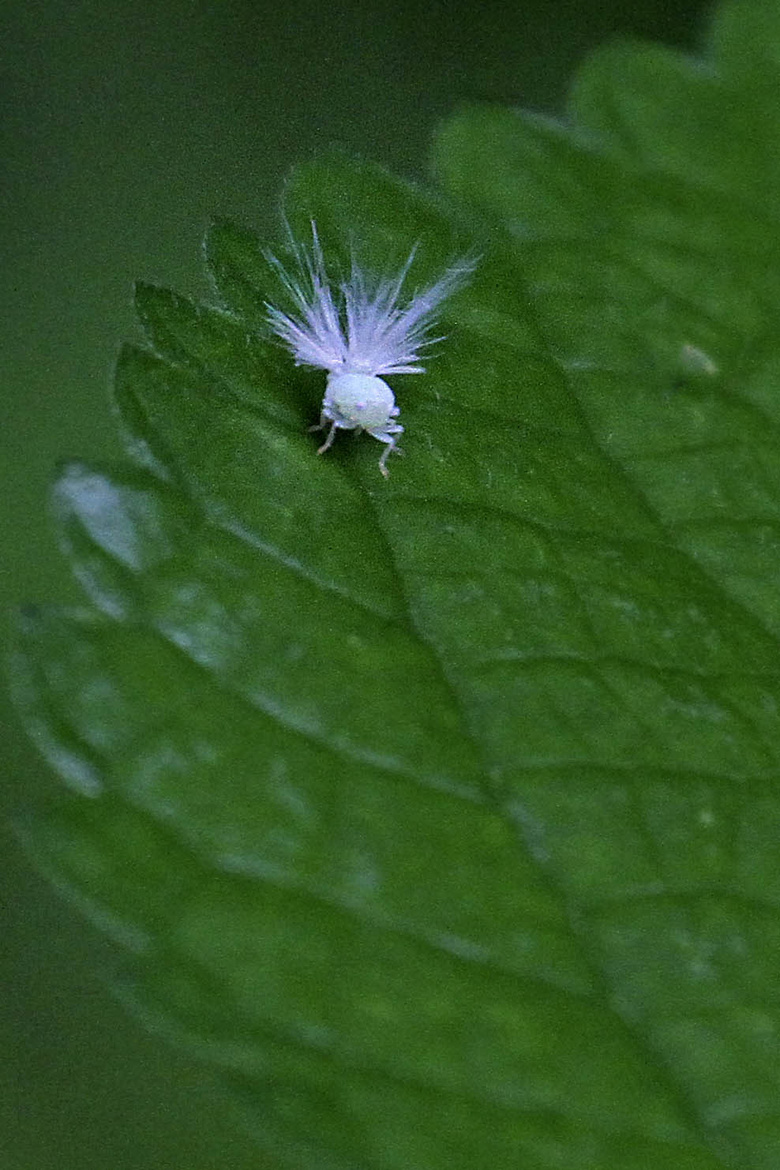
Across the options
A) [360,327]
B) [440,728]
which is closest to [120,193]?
[360,327]

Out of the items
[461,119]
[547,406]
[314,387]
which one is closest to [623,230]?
[461,119]

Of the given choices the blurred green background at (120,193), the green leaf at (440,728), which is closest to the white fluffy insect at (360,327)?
the green leaf at (440,728)

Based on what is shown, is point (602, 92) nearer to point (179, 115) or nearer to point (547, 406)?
point (547, 406)

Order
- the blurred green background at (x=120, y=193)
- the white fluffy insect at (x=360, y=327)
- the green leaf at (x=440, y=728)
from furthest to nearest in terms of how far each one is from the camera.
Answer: the blurred green background at (x=120, y=193) → the white fluffy insect at (x=360, y=327) → the green leaf at (x=440, y=728)

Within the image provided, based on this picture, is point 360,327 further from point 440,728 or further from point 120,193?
point 120,193

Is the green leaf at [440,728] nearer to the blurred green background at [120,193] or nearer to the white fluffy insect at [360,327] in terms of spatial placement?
the white fluffy insect at [360,327]

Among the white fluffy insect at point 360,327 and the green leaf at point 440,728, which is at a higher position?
the white fluffy insect at point 360,327

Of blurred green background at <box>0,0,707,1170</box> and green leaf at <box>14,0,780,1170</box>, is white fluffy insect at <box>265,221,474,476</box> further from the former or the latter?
blurred green background at <box>0,0,707,1170</box>
